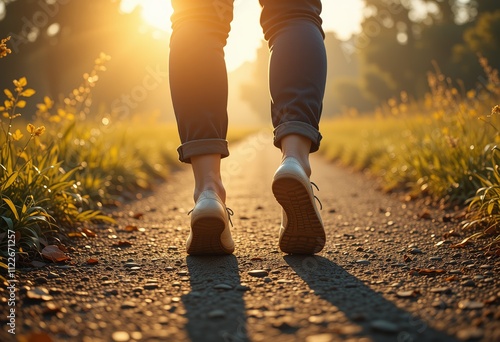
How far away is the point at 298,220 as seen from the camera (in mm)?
1568

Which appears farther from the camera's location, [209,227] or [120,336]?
[209,227]

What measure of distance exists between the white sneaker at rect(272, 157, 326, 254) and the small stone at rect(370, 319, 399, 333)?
1.84ft

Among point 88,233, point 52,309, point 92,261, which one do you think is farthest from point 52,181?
point 52,309

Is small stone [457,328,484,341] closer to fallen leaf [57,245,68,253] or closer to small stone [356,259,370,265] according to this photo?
small stone [356,259,370,265]

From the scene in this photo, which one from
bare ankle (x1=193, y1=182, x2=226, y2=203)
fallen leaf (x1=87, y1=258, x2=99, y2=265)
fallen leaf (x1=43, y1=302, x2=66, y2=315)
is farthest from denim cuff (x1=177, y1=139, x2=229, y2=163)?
fallen leaf (x1=43, y1=302, x2=66, y2=315)

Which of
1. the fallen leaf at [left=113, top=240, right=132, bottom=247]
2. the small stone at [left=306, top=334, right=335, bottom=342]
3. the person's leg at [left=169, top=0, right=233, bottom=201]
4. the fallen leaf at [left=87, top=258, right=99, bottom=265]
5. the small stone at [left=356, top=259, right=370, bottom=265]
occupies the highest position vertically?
the person's leg at [left=169, top=0, right=233, bottom=201]

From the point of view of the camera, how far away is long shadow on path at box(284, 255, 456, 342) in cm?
95

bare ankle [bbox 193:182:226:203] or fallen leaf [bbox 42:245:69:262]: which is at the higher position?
bare ankle [bbox 193:182:226:203]

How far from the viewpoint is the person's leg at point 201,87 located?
64.4 inches

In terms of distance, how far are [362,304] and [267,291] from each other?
0.27 metres

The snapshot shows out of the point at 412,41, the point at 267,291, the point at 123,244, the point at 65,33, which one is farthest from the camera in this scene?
the point at 412,41

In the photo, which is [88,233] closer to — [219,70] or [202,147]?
[202,147]

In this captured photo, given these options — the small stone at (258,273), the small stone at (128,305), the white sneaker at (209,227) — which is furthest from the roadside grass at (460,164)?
the small stone at (128,305)

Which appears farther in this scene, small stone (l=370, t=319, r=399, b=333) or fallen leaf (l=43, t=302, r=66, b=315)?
fallen leaf (l=43, t=302, r=66, b=315)
